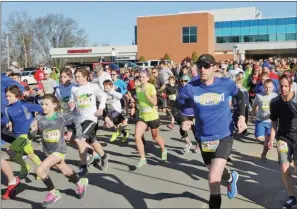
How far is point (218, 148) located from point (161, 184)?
1874 millimetres

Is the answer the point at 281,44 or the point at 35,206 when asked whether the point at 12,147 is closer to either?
the point at 35,206

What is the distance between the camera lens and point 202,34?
197 feet

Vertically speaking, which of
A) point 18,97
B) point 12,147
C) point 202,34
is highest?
point 202,34

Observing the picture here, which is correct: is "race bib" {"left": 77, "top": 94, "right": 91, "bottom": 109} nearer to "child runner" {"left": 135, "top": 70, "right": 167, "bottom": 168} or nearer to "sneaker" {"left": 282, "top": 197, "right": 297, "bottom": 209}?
"child runner" {"left": 135, "top": 70, "right": 167, "bottom": 168}

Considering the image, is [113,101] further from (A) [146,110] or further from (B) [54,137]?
(B) [54,137]

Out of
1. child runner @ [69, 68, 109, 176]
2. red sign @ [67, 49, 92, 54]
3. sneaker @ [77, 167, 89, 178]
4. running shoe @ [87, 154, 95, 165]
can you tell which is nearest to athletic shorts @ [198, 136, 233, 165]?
child runner @ [69, 68, 109, 176]

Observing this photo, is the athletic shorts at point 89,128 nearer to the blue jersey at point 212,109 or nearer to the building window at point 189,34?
the blue jersey at point 212,109

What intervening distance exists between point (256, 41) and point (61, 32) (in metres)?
37.8

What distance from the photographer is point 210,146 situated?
15.4 ft

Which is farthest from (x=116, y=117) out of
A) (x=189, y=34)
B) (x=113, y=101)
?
(x=189, y=34)

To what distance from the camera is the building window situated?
6088 cm

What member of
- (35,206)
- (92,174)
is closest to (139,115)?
(92,174)

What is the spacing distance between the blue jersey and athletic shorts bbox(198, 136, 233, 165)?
0.16 ft

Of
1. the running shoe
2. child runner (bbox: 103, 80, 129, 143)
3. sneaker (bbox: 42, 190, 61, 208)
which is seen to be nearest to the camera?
sneaker (bbox: 42, 190, 61, 208)
